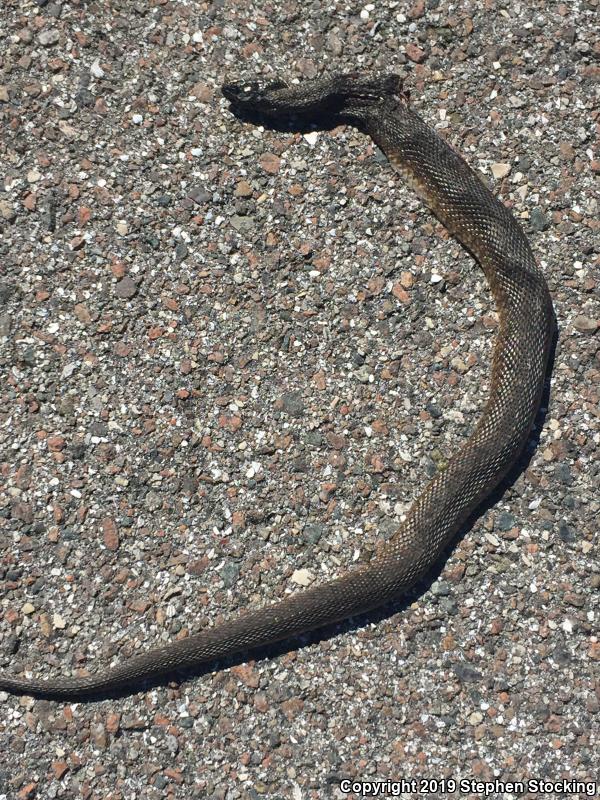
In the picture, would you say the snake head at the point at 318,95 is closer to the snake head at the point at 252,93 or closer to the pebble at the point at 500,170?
the snake head at the point at 252,93

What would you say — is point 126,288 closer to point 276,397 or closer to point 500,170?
point 276,397

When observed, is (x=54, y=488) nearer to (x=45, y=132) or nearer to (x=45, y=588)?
(x=45, y=588)

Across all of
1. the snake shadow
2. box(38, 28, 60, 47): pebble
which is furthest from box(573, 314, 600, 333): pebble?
box(38, 28, 60, 47): pebble

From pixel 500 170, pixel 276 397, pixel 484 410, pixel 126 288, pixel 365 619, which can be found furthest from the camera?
pixel 500 170

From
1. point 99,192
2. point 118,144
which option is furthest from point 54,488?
point 118,144

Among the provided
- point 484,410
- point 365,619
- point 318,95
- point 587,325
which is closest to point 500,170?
point 587,325

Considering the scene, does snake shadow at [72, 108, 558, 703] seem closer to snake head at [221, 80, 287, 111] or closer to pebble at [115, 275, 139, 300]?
pebble at [115, 275, 139, 300]

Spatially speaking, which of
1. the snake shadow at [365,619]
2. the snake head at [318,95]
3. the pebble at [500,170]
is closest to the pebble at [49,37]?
the snake head at [318,95]
